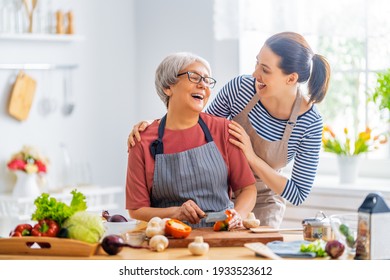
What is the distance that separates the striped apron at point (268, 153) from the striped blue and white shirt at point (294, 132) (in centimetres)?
2

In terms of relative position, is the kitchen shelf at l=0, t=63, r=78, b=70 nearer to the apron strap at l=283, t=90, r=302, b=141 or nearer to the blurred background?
the blurred background

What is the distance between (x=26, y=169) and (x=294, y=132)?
1.73 metres

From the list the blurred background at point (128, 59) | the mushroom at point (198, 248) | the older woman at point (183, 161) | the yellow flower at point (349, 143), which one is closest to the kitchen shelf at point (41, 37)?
the blurred background at point (128, 59)

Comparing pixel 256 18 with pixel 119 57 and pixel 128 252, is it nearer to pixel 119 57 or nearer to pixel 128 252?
pixel 119 57

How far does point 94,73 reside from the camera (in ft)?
16.4

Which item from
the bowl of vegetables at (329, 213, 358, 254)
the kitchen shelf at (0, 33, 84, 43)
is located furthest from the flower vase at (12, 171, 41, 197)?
the bowl of vegetables at (329, 213, 358, 254)

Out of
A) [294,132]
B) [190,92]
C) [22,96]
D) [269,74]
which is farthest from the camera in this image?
[22,96]

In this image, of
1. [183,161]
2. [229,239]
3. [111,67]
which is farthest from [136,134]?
[111,67]

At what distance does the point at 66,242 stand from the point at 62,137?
2568mm

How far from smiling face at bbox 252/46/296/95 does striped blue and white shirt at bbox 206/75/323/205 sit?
0.46 ft

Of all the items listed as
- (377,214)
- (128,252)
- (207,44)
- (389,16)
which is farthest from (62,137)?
(377,214)

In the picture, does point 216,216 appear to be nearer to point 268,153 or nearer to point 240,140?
point 240,140

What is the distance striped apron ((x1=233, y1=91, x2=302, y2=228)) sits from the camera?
3.22 meters

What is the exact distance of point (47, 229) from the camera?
237 centimetres
